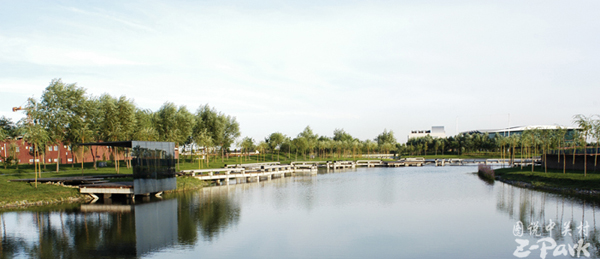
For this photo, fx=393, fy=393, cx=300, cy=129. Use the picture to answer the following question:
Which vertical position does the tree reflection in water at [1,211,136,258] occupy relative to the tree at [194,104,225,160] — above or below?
below

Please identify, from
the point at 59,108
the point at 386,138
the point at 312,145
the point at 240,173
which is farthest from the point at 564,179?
the point at 386,138

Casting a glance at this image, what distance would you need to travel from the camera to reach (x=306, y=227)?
20.9 m

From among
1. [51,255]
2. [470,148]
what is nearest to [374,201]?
[51,255]

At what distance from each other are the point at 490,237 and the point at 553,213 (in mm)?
8296

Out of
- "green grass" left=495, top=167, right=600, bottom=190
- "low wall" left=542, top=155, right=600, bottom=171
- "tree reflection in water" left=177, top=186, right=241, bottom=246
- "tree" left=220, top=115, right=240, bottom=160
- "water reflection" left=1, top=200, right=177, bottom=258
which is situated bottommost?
"tree reflection in water" left=177, top=186, right=241, bottom=246

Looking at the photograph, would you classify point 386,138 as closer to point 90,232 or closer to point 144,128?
point 144,128

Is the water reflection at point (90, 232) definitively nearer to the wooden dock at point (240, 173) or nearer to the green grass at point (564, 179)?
the wooden dock at point (240, 173)

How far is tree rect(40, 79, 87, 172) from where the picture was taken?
43.0m

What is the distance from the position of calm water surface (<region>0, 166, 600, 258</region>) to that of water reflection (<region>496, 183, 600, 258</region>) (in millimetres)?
53

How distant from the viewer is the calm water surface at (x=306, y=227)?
16.3 meters

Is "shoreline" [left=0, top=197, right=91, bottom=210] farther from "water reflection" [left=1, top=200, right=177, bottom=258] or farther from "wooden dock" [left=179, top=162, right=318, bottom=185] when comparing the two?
"wooden dock" [left=179, top=162, right=318, bottom=185]

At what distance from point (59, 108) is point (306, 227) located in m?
36.1

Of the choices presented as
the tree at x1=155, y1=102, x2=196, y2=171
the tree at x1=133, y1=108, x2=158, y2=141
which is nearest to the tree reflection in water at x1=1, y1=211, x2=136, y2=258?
the tree at x1=133, y1=108, x2=158, y2=141

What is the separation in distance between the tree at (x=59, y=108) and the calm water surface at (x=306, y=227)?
19.7 metres
